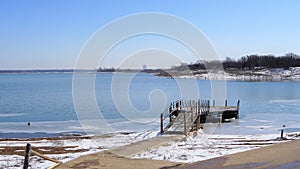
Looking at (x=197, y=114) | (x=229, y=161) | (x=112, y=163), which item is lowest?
(x=197, y=114)

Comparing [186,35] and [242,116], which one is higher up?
[186,35]

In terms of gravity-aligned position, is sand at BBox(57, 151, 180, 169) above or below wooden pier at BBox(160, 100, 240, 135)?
above

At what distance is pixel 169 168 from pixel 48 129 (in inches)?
679

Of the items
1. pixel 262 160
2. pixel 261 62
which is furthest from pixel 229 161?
pixel 261 62

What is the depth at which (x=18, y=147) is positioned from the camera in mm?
15555

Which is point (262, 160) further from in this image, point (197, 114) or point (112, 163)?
point (197, 114)

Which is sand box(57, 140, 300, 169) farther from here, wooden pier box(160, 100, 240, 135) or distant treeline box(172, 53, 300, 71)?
distant treeline box(172, 53, 300, 71)

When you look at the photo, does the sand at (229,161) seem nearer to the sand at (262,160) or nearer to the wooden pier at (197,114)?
the sand at (262,160)

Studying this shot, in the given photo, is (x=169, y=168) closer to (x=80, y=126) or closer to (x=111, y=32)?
(x=111, y=32)

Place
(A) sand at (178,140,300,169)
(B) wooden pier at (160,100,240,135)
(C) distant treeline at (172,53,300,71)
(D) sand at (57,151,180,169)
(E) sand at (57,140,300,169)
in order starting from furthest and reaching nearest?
(C) distant treeline at (172,53,300,71), (B) wooden pier at (160,100,240,135), (D) sand at (57,151,180,169), (E) sand at (57,140,300,169), (A) sand at (178,140,300,169)

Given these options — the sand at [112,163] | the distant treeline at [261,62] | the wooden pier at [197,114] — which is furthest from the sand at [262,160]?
the distant treeline at [261,62]

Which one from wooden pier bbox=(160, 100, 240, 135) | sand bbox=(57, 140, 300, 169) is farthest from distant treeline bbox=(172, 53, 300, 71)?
sand bbox=(57, 140, 300, 169)

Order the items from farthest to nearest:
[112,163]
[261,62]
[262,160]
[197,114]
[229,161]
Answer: [261,62] < [197,114] < [112,163] < [229,161] < [262,160]

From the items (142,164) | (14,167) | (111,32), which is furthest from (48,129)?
(142,164)
